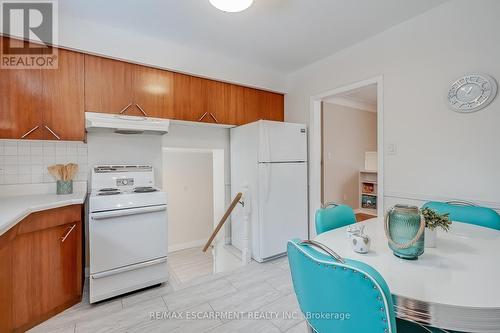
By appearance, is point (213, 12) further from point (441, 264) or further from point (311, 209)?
point (311, 209)

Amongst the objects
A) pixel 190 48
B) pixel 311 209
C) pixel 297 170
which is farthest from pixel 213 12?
pixel 311 209

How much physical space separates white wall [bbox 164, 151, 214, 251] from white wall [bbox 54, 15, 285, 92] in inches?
71.5

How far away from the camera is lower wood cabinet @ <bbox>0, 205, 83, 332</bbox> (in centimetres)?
148

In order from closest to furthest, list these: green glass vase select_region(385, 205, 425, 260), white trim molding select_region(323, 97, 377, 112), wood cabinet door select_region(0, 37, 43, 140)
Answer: green glass vase select_region(385, 205, 425, 260) < wood cabinet door select_region(0, 37, 43, 140) < white trim molding select_region(323, 97, 377, 112)

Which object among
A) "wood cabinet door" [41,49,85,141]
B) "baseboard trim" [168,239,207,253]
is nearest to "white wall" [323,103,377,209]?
"baseboard trim" [168,239,207,253]

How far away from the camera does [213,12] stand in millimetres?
2047

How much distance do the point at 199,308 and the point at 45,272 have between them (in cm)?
119

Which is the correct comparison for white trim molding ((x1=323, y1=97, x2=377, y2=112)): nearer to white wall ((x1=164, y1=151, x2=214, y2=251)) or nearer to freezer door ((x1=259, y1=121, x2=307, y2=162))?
freezer door ((x1=259, y1=121, x2=307, y2=162))

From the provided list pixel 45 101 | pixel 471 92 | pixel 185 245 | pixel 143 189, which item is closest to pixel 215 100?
pixel 143 189

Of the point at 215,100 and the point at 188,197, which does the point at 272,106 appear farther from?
the point at 188,197

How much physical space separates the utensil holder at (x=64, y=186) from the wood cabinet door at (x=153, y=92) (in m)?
0.92

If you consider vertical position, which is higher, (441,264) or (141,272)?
(441,264)

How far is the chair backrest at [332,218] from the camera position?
60.9 inches

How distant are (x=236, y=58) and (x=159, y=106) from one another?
1.14 meters
